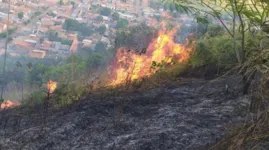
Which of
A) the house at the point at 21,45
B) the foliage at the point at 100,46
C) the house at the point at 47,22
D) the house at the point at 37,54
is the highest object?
the house at the point at 47,22

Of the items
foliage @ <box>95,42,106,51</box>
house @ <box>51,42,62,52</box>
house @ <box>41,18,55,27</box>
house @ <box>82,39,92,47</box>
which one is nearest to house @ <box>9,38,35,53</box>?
→ house @ <box>51,42,62,52</box>

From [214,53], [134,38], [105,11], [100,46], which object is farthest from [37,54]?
[214,53]

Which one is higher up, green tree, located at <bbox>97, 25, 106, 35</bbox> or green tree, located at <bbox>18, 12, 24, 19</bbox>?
green tree, located at <bbox>18, 12, 24, 19</bbox>

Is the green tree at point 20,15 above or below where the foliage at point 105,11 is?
below

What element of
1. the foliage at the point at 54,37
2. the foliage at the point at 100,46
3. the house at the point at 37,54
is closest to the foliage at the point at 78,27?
the foliage at the point at 54,37

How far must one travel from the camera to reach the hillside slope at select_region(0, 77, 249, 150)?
601 centimetres

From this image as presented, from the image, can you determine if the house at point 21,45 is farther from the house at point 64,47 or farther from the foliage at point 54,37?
the house at point 64,47

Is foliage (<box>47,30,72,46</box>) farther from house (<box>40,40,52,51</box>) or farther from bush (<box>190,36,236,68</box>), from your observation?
bush (<box>190,36,236,68</box>)

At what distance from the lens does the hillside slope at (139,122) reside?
Answer: 19.7 ft

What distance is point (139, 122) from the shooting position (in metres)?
7.11

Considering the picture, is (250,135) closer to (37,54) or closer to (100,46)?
(100,46)

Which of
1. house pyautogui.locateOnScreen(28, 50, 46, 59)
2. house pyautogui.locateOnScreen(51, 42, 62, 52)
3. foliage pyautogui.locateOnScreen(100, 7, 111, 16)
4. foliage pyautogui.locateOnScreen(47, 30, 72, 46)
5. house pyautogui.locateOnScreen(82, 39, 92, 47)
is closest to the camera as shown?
house pyautogui.locateOnScreen(28, 50, 46, 59)

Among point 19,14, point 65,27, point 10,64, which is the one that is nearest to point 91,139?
point 10,64

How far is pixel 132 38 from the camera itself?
2383cm
